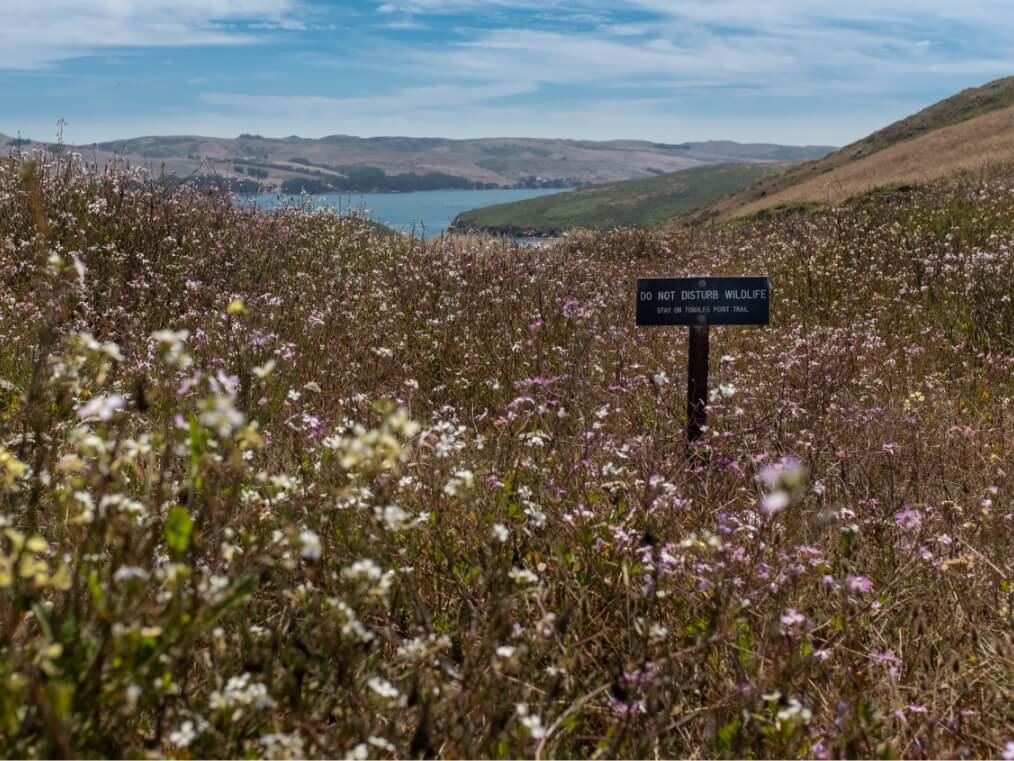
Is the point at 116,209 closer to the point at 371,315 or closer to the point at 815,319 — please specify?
the point at 371,315

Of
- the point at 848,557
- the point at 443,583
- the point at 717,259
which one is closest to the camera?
the point at 443,583

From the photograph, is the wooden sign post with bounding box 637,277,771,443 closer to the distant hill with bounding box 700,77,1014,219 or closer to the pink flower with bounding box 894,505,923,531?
the pink flower with bounding box 894,505,923,531

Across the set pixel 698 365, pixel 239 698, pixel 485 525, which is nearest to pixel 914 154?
pixel 698 365

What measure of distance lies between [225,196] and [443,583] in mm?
11517

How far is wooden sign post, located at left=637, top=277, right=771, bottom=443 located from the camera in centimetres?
553

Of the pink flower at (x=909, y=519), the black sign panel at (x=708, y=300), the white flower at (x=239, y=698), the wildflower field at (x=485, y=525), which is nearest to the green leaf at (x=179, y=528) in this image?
the wildflower field at (x=485, y=525)

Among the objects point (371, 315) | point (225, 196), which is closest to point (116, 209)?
point (225, 196)

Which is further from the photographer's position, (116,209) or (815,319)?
(116,209)

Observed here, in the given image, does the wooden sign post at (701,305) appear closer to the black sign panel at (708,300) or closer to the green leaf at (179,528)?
the black sign panel at (708,300)

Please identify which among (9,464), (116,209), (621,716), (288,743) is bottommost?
(621,716)

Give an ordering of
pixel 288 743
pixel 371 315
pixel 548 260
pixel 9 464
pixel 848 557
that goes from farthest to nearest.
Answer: pixel 548 260 < pixel 371 315 < pixel 848 557 < pixel 9 464 < pixel 288 743

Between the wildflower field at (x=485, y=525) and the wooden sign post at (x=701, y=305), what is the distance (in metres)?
0.45

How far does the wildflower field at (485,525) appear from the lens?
79.5 inches

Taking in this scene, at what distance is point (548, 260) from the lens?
12.6 m
